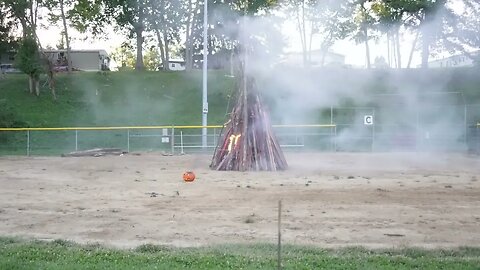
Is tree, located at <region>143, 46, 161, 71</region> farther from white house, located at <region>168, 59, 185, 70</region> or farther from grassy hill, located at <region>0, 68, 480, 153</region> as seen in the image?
grassy hill, located at <region>0, 68, 480, 153</region>

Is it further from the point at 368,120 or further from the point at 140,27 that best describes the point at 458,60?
the point at 140,27

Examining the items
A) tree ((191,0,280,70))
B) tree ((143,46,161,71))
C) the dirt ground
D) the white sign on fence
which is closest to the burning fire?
the dirt ground

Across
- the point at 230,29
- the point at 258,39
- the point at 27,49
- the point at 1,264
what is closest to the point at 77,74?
the point at 27,49

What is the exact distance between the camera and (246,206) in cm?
1171

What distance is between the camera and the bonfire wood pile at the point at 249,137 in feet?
62.9

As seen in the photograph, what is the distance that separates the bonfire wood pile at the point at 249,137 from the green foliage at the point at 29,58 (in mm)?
24919

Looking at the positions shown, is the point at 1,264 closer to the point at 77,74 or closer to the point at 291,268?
the point at 291,268

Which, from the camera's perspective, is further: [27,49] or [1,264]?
[27,49]

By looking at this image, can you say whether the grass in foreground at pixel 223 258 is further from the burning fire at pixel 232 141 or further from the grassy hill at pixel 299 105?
the grassy hill at pixel 299 105

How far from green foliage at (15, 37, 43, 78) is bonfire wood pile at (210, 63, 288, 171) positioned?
24919mm

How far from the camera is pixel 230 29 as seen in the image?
24656 mm

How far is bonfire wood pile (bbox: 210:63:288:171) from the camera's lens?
19172 mm

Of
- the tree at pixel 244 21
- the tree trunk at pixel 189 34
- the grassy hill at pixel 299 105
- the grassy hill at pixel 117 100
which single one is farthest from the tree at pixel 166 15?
the grassy hill at pixel 299 105

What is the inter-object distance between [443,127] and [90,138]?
19.8m
